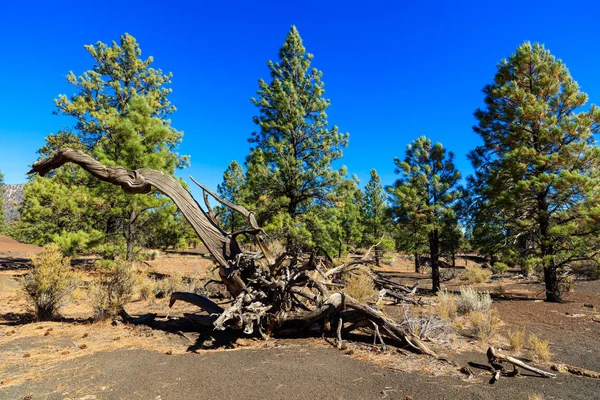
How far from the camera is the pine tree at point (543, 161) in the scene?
10781 mm

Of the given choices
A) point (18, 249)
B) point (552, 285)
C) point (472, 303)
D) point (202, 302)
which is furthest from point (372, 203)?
point (18, 249)

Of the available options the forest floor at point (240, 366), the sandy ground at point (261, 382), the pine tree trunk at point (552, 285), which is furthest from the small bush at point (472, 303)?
the pine tree trunk at point (552, 285)

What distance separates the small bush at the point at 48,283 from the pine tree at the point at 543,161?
13.5 m

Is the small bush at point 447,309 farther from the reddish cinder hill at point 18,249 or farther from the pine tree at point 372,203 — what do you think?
the reddish cinder hill at point 18,249

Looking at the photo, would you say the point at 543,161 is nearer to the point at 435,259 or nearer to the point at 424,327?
the point at 435,259

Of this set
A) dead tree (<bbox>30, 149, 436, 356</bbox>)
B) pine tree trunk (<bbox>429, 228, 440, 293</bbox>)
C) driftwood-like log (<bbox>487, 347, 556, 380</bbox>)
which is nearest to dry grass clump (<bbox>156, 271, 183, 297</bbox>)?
dead tree (<bbox>30, 149, 436, 356</bbox>)

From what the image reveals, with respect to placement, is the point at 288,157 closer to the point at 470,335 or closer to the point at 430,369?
the point at 470,335

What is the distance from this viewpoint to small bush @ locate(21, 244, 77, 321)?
21.9ft

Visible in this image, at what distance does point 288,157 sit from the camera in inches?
563

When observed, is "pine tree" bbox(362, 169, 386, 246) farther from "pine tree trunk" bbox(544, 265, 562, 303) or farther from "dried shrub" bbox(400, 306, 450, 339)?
"dried shrub" bbox(400, 306, 450, 339)

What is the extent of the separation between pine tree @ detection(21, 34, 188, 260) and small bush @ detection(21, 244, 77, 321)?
4.73m

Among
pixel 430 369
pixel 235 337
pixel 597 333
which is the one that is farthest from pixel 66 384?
pixel 597 333

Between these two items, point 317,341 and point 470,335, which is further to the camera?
point 470,335

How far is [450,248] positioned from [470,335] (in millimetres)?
10766
